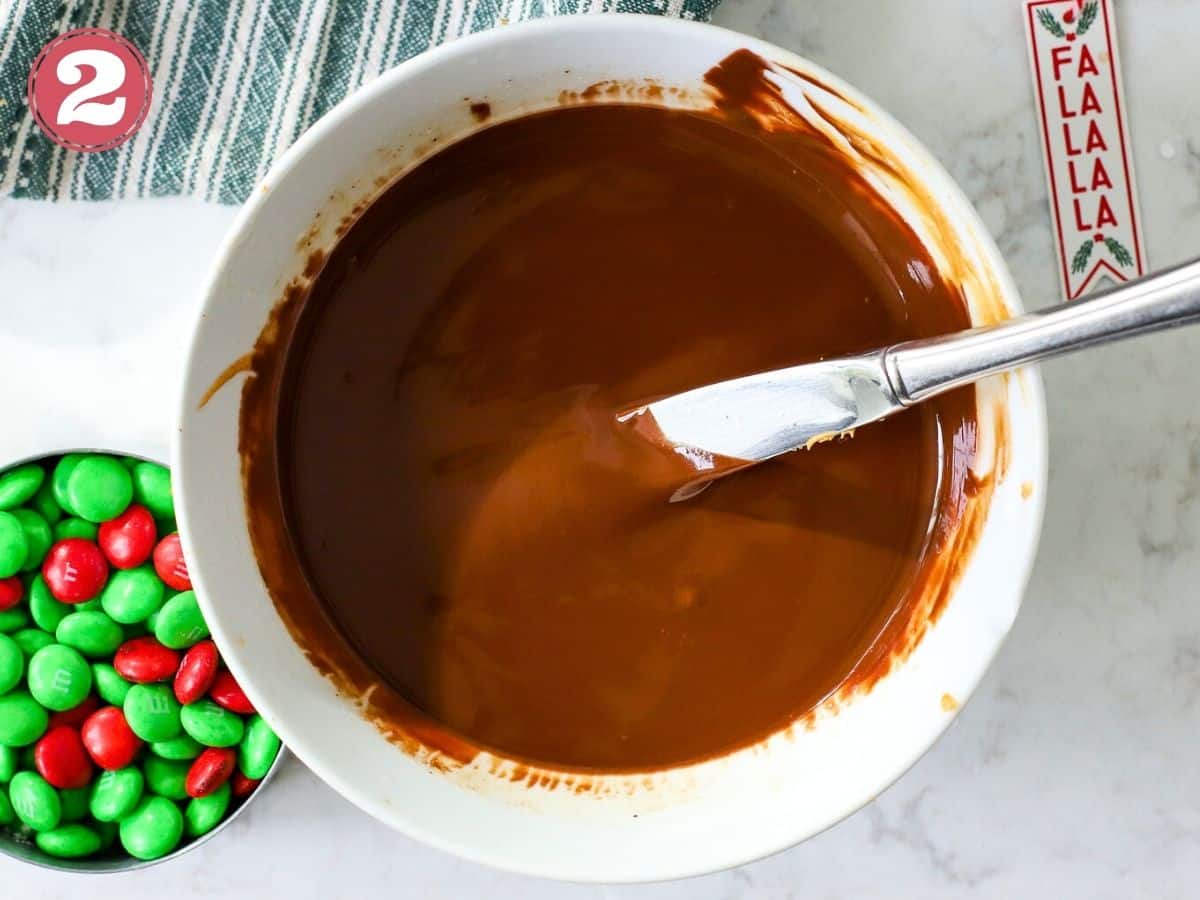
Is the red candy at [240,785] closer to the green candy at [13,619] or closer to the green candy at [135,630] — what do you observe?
the green candy at [135,630]

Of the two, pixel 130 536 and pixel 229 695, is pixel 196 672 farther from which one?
pixel 130 536

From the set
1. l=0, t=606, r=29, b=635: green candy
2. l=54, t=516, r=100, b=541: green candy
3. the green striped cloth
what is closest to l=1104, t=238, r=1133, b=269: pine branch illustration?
the green striped cloth

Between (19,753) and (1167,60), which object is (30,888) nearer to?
(19,753)

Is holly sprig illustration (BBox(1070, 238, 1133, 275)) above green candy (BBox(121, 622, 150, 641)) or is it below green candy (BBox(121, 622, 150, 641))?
above

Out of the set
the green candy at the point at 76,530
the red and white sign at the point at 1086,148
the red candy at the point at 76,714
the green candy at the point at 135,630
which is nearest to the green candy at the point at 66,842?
the red candy at the point at 76,714

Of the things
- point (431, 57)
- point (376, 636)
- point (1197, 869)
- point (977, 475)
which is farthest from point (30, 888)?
point (1197, 869)

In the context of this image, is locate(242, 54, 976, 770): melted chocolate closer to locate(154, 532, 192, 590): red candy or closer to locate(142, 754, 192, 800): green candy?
locate(154, 532, 192, 590): red candy
